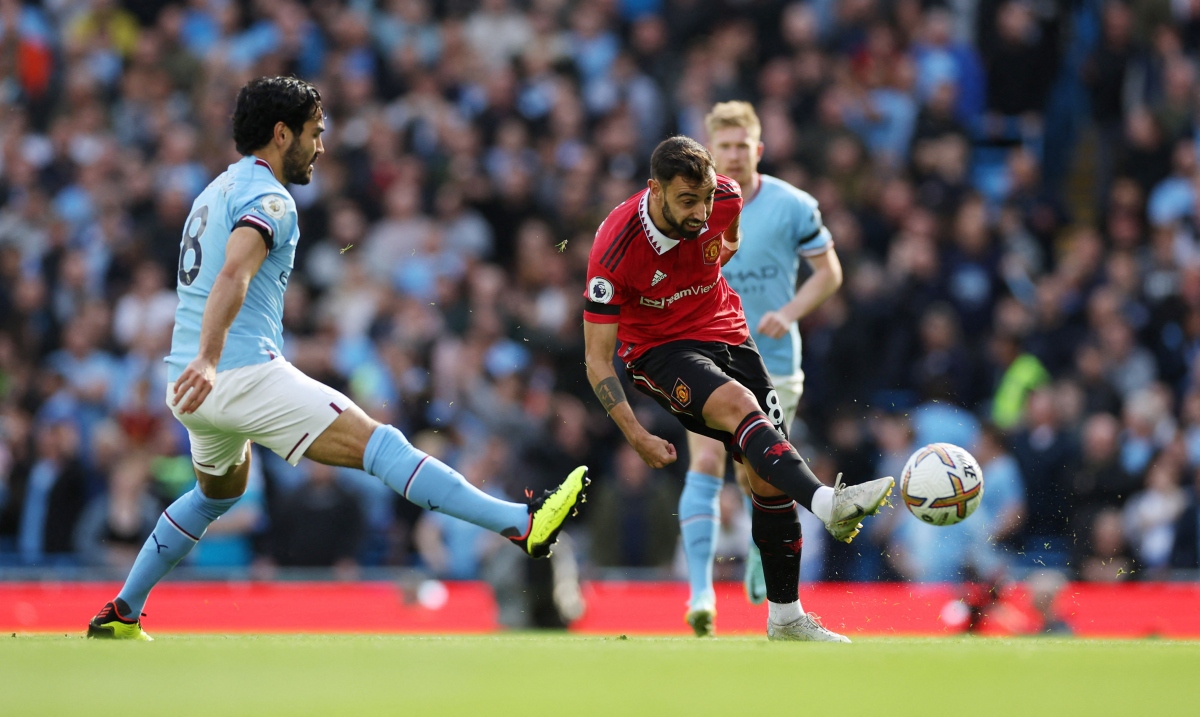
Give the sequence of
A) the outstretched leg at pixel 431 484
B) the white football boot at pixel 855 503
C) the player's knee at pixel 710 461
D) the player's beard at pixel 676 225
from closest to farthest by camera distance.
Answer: the white football boot at pixel 855 503 < the outstretched leg at pixel 431 484 < the player's beard at pixel 676 225 < the player's knee at pixel 710 461

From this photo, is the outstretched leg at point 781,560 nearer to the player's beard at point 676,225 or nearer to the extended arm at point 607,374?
the extended arm at point 607,374

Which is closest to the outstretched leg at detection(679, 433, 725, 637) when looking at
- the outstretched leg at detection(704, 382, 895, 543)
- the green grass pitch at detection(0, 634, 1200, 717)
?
the outstretched leg at detection(704, 382, 895, 543)

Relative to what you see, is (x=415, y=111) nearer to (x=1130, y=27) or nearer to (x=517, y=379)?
(x=517, y=379)

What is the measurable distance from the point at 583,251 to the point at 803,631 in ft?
22.9

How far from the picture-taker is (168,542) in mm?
7078

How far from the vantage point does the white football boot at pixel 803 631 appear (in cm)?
690

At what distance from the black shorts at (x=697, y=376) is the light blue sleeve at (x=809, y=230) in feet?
4.84

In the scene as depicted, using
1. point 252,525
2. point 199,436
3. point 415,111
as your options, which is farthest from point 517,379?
point 199,436

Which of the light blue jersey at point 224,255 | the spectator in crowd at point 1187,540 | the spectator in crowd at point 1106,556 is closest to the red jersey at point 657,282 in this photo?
the light blue jersey at point 224,255

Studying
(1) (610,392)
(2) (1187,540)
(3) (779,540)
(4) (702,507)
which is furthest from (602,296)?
(2) (1187,540)

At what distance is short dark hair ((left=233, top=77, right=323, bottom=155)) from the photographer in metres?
6.79

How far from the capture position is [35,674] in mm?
5008

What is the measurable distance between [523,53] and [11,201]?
564 cm

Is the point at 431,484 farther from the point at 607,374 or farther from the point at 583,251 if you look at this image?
the point at 583,251
